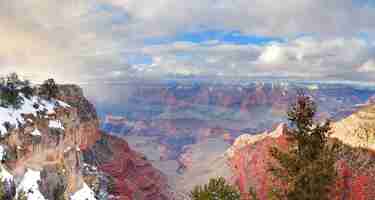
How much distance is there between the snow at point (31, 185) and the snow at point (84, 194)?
31.6 ft

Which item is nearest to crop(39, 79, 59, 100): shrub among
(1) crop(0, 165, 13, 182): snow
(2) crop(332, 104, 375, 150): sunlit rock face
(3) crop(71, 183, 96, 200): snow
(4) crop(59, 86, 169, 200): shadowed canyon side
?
(4) crop(59, 86, 169, 200): shadowed canyon side

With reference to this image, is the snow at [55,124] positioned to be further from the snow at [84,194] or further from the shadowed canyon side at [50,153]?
the snow at [84,194]

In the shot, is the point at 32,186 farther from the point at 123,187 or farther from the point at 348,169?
the point at 348,169

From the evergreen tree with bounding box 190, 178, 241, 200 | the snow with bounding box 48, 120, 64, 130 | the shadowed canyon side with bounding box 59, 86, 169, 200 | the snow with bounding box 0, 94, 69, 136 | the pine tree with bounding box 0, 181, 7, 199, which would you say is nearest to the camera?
the evergreen tree with bounding box 190, 178, 241, 200

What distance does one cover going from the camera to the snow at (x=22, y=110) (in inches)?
2579

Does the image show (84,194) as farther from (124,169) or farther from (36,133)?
(124,169)

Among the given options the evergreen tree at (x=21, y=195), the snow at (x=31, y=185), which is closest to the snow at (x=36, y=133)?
the snow at (x=31, y=185)

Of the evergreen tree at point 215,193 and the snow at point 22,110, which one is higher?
the snow at point 22,110

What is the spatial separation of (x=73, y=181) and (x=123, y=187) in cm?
4397

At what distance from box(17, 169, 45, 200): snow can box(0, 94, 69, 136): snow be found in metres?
6.96

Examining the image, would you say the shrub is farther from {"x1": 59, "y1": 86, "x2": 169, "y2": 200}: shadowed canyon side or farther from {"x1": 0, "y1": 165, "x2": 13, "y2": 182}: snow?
{"x1": 0, "y1": 165, "x2": 13, "y2": 182}: snow

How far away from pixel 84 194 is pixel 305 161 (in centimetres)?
5344

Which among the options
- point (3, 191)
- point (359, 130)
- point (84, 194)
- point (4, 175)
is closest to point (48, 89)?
point (84, 194)

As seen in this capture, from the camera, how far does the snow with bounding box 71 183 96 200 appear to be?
235 feet
